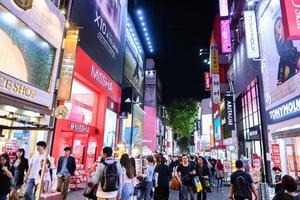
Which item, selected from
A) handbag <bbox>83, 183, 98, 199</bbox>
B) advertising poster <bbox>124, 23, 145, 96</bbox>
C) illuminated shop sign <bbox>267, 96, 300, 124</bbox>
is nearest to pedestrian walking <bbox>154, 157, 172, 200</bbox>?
handbag <bbox>83, 183, 98, 199</bbox>

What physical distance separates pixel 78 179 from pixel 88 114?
4.60m

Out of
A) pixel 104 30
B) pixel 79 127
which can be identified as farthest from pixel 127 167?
pixel 104 30

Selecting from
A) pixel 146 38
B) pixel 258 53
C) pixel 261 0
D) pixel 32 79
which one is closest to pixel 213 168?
pixel 258 53

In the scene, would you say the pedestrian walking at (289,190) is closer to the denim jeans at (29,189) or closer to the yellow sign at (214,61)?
the denim jeans at (29,189)

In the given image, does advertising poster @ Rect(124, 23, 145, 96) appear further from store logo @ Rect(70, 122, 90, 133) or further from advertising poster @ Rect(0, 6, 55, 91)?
advertising poster @ Rect(0, 6, 55, 91)

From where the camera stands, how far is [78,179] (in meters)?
12.1

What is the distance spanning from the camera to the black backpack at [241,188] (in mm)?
5523

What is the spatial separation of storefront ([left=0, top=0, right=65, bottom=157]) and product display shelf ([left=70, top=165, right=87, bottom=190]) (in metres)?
2.55

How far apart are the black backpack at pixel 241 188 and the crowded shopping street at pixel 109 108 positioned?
0.02 meters

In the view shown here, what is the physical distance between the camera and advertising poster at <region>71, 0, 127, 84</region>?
41.9 feet

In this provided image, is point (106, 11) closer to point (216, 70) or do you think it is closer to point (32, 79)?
point (32, 79)

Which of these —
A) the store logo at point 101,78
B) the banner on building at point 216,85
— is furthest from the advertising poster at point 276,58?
the banner on building at point 216,85

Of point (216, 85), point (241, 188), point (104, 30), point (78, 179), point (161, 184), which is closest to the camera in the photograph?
point (241, 188)

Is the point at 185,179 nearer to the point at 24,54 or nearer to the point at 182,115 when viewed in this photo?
the point at 24,54
